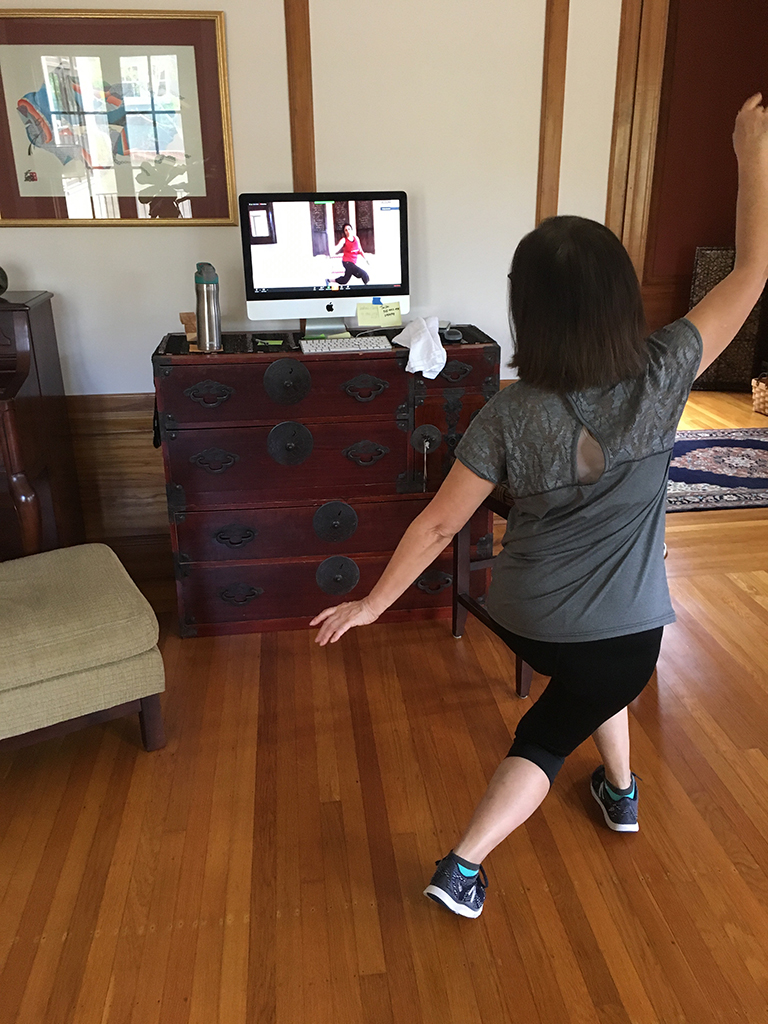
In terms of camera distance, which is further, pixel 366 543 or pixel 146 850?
pixel 366 543

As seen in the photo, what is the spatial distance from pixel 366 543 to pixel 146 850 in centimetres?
123

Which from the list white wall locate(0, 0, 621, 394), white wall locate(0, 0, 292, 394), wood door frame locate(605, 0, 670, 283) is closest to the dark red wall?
wood door frame locate(605, 0, 670, 283)

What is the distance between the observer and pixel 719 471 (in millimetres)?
4207

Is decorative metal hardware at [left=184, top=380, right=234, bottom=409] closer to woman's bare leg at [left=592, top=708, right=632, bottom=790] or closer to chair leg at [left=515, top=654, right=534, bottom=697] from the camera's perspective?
chair leg at [left=515, top=654, right=534, bottom=697]

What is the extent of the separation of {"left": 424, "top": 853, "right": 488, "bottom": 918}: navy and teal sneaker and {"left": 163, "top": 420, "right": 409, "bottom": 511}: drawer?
136cm

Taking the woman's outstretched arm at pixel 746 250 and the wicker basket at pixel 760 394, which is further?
the wicker basket at pixel 760 394

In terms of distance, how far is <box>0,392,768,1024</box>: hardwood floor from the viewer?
151cm

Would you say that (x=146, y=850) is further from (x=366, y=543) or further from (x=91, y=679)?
(x=366, y=543)

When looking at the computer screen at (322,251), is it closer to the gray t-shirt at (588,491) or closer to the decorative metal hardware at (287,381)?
the decorative metal hardware at (287,381)

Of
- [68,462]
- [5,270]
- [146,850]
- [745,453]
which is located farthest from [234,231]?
[745,453]

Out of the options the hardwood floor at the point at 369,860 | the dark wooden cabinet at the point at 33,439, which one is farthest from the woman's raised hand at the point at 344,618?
the dark wooden cabinet at the point at 33,439

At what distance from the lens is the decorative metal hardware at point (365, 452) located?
268 cm

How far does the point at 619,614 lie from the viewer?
4.70ft

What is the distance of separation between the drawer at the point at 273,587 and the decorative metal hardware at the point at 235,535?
0.07 m
